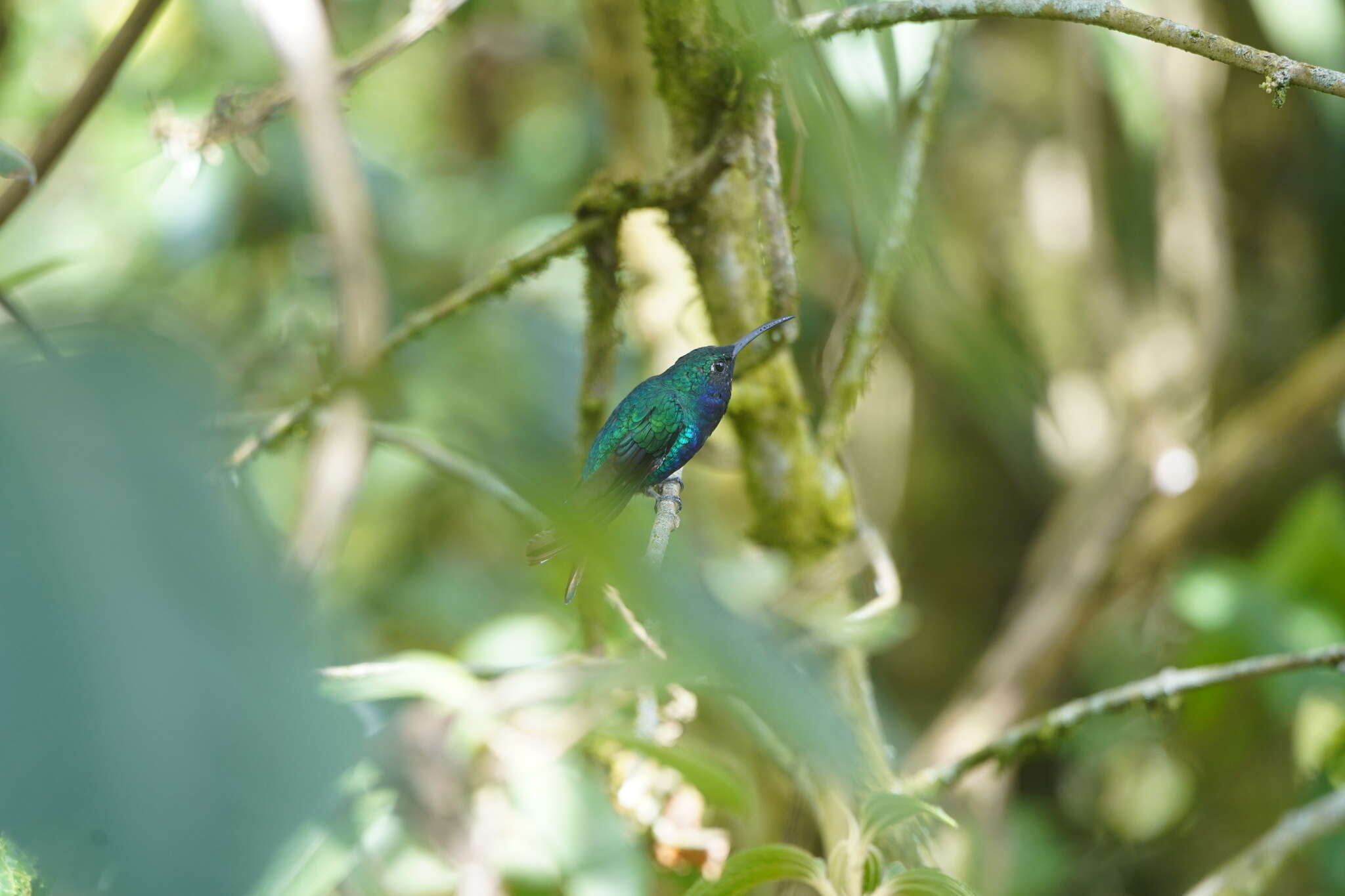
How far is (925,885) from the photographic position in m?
0.99

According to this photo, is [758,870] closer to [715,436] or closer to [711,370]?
[711,370]

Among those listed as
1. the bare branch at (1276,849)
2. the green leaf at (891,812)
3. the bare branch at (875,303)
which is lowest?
the green leaf at (891,812)

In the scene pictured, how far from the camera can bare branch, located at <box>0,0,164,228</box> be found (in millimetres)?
1188

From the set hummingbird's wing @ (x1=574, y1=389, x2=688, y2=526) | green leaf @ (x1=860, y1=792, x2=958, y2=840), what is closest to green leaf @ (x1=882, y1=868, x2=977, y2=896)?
green leaf @ (x1=860, y1=792, x2=958, y2=840)

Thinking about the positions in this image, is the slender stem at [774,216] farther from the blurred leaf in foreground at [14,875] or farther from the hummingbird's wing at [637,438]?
the blurred leaf in foreground at [14,875]

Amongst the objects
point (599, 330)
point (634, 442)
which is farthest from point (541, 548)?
point (599, 330)

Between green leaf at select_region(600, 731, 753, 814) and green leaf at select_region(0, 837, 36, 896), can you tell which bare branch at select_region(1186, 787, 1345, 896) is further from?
green leaf at select_region(0, 837, 36, 896)

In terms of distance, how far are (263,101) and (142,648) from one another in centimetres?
134

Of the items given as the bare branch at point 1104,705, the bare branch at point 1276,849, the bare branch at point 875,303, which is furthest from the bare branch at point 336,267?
the bare branch at point 1276,849

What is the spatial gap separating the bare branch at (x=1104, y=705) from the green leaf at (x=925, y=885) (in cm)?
28

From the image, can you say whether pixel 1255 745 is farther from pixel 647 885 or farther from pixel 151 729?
pixel 151 729

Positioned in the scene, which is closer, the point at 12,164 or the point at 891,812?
the point at 12,164

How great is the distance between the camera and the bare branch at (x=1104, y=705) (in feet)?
4.08

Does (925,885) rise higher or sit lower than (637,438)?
lower
